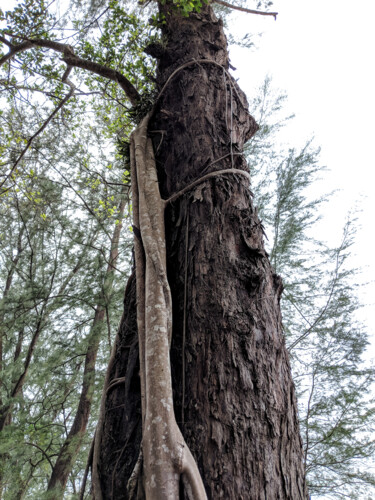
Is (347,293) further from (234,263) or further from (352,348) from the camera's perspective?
(234,263)

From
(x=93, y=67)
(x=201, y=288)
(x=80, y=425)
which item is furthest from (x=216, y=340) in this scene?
(x=80, y=425)

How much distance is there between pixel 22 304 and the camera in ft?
11.7

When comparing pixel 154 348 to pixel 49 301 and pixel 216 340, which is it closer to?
pixel 216 340

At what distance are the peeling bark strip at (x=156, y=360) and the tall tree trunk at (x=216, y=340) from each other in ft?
0.22

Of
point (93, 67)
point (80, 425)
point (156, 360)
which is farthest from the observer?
point (80, 425)

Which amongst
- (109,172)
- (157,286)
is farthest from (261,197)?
(157,286)

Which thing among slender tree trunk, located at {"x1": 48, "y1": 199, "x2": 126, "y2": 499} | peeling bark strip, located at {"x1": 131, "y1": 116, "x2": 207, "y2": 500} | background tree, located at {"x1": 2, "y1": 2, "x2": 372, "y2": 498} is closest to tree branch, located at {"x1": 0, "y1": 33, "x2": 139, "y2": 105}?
background tree, located at {"x1": 2, "y1": 2, "x2": 372, "y2": 498}

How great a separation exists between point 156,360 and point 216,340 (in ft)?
0.67

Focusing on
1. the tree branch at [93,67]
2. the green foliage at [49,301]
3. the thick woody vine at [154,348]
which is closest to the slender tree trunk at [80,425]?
the green foliage at [49,301]

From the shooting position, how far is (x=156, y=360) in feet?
3.41

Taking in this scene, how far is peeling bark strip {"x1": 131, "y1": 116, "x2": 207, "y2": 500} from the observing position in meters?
0.85

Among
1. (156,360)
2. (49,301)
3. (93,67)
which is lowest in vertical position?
(156,360)

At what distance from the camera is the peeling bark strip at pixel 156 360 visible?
85cm

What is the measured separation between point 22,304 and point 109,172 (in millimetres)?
2291
